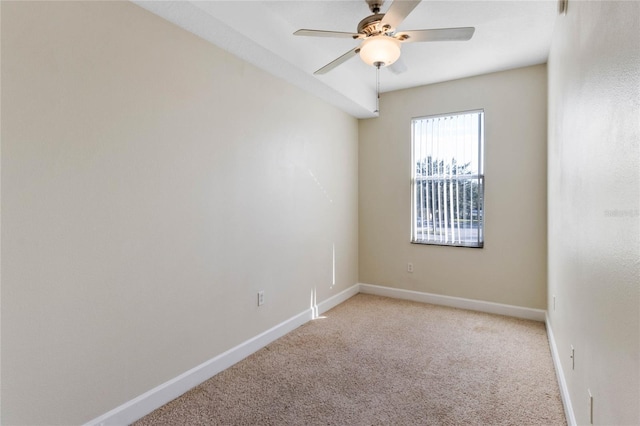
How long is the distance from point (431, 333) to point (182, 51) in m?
3.13

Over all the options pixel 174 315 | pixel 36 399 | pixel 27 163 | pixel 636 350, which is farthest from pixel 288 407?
pixel 27 163

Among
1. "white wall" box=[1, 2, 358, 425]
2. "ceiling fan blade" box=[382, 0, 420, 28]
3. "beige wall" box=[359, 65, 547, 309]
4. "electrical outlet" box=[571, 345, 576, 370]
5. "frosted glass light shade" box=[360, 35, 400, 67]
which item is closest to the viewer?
"white wall" box=[1, 2, 358, 425]

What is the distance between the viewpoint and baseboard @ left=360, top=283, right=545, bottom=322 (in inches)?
139

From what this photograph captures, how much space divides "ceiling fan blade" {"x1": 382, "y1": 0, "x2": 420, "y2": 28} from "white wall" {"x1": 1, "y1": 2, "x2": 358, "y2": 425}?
4.22ft

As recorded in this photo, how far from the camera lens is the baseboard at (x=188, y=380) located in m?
1.86

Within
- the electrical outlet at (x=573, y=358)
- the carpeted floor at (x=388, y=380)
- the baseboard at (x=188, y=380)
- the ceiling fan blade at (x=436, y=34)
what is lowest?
the carpeted floor at (x=388, y=380)

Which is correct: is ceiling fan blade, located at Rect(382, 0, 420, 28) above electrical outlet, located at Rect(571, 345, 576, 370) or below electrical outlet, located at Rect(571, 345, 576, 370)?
above

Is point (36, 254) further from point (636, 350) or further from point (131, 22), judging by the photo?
point (636, 350)

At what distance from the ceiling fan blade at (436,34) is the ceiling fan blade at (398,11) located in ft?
0.42

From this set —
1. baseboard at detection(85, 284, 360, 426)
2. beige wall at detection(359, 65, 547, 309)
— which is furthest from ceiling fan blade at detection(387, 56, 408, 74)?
baseboard at detection(85, 284, 360, 426)

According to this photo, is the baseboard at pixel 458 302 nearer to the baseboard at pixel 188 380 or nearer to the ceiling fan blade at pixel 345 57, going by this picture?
the baseboard at pixel 188 380

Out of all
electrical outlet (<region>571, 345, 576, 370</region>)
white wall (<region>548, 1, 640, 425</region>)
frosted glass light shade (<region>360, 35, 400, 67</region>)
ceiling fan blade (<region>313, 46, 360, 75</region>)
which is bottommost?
electrical outlet (<region>571, 345, 576, 370</region>)

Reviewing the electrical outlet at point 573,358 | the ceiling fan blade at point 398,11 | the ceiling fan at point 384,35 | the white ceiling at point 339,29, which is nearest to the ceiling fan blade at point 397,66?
the white ceiling at point 339,29

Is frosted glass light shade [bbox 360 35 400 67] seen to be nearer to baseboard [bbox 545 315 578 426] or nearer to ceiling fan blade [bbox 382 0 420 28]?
ceiling fan blade [bbox 382 0 420 28]
